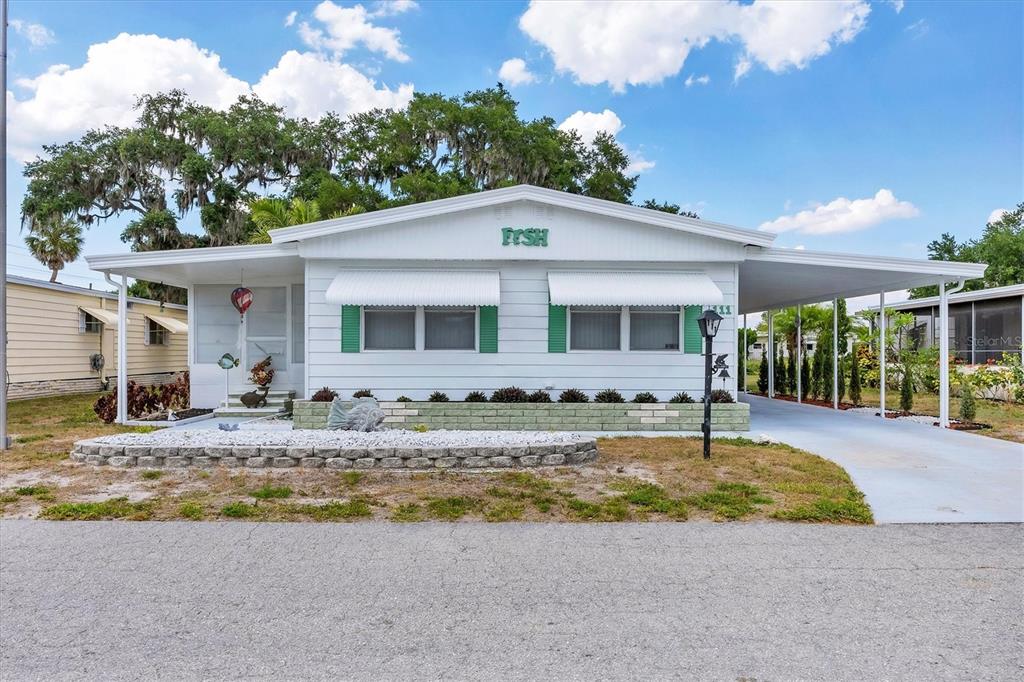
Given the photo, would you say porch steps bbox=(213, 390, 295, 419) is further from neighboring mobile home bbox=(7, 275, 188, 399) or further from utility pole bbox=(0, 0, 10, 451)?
neighboring mobile home bbox=(7, 275, 188, 399)

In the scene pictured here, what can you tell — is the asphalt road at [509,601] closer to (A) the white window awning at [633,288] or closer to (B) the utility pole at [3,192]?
(B) the utility pole at [3,192]

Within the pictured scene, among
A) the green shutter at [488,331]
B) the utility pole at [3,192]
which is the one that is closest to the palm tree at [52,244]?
the utility pole at [3,192]

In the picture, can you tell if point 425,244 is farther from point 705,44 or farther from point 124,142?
point 124,142

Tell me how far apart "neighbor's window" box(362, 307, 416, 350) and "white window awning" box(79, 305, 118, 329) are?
434 inches

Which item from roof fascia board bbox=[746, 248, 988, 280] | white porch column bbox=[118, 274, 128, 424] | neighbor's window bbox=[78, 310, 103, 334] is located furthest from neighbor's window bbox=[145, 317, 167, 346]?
roof fascia board bbox=[746, 248, 988, 280]

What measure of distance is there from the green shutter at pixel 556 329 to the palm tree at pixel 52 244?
20.3 m

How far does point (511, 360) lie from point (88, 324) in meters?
13.7

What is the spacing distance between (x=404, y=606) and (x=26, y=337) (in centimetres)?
1595

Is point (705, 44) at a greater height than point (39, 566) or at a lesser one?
greater

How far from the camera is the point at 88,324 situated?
1666 cm

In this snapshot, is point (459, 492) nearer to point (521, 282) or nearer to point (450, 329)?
point (450, 329)

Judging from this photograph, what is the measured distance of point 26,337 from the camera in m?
14.4

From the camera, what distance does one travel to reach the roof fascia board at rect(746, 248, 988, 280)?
9.48 m

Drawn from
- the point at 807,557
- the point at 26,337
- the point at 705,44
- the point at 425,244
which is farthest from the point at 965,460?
the point at 26,337
